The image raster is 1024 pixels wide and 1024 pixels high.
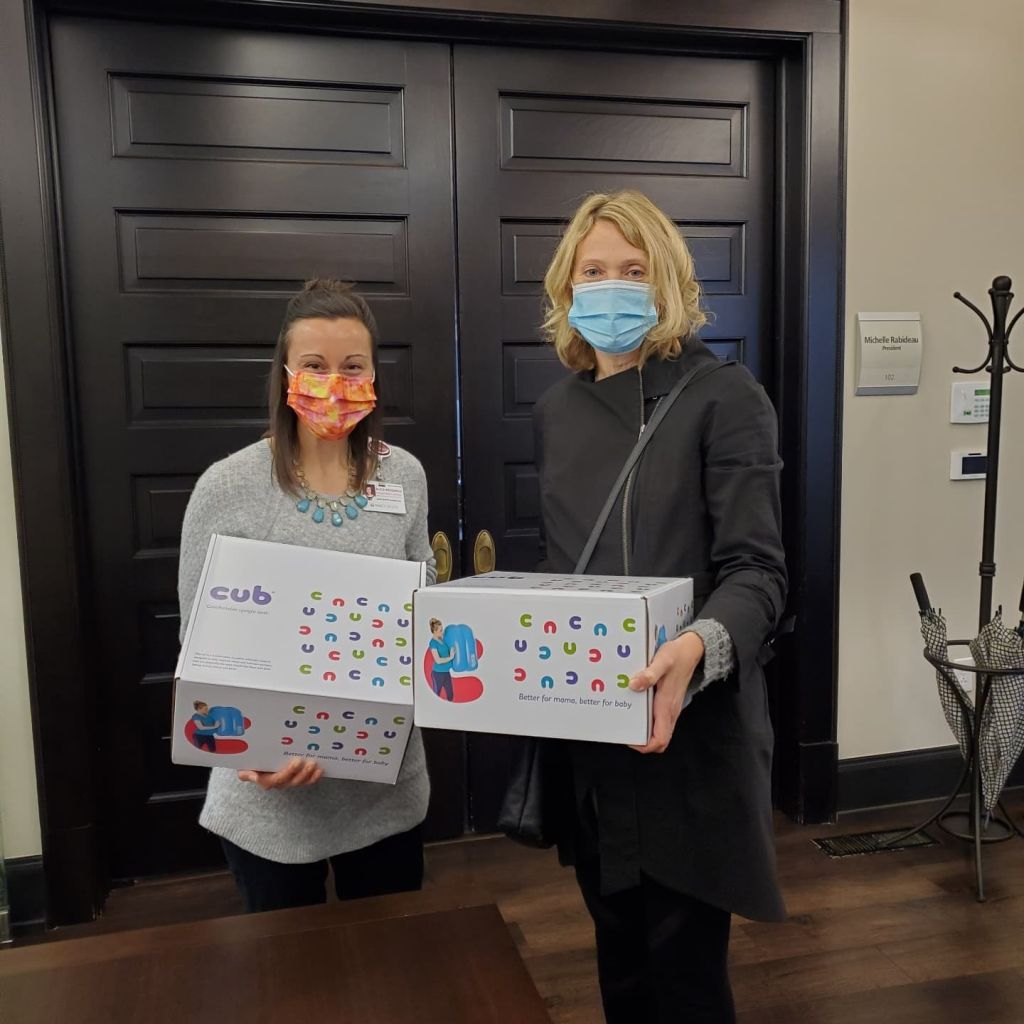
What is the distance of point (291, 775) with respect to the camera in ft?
3.85

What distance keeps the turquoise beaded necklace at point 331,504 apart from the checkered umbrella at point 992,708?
175 cm

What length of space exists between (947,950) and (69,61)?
2928 millimetres

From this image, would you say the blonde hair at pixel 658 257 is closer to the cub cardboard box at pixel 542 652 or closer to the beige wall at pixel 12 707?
the cub cardboard box at pixel 542 652

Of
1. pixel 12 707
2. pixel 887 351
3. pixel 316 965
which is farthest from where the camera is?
pixel 887 351

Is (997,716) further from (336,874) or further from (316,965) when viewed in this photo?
(316,965)

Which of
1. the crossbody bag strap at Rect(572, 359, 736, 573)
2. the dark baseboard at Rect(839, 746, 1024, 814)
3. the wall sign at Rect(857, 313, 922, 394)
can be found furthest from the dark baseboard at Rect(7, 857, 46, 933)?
the wall sign at Rect(857, 313, 922, 394)

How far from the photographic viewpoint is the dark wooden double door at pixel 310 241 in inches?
87.7

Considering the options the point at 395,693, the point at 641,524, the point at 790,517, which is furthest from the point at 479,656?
the point at 790,517

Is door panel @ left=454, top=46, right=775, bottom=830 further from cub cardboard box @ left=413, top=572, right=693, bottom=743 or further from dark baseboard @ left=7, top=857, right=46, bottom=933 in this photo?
cub cardboard box @ left=413, top=572, right=693, bottom=743

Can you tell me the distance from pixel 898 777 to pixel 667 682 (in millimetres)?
2155

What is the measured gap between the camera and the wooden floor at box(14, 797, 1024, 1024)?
71.2 inches

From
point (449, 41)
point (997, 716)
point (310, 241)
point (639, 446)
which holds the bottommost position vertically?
point (997, 716)

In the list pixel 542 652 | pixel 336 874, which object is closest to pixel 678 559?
pixel 542 652

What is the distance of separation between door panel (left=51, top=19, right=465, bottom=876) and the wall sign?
1189 millimetres
